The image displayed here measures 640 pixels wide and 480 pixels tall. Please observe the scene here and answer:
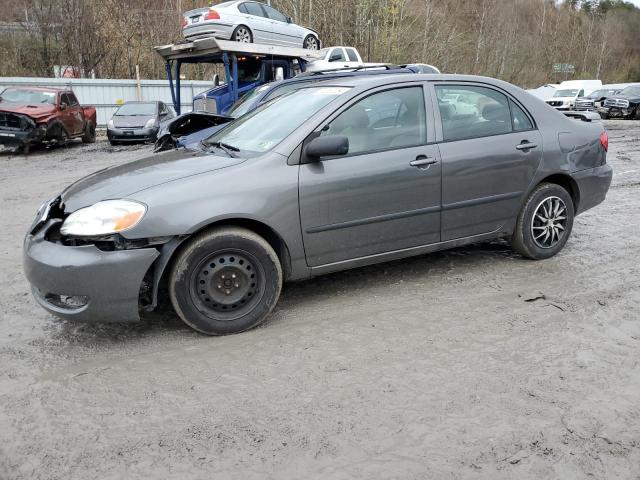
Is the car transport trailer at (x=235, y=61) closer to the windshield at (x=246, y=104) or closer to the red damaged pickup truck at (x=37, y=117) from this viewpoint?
the red damaged pickup truck at (x=37, y=117)

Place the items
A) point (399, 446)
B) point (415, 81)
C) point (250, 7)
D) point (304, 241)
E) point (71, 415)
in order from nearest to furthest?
point (399, 446)
point (71, 415)
point (304, 241)
point (415, 81)
point (250, 7)

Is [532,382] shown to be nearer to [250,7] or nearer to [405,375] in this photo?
[405,375]

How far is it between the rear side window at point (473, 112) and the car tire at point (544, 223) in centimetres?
61

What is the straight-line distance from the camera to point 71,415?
9.20ft

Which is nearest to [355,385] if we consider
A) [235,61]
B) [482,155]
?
[482,155]

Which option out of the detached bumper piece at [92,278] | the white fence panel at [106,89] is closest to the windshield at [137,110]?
the white fence panel at [106,89]

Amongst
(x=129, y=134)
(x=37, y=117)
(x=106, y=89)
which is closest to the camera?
(x=37, y=117)

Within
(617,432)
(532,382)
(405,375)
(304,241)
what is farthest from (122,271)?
(617,432)

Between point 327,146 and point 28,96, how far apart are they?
46.7 feet

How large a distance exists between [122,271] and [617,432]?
8.98 feet

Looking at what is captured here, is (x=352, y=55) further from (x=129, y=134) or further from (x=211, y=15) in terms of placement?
(x=129, y=134)

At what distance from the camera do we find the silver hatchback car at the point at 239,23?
14.6m

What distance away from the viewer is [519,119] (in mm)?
4797

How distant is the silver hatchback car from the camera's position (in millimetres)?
14602
